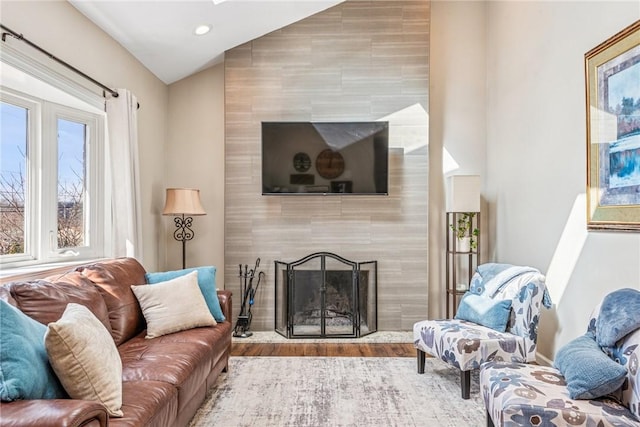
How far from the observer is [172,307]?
2.75 meters

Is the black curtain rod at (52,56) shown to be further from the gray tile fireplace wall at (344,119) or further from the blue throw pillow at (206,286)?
the blue throw pillow at (206,286)

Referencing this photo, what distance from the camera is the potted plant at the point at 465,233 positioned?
411 cm

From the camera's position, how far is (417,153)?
4430 mm

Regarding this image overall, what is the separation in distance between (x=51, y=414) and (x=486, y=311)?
269cm

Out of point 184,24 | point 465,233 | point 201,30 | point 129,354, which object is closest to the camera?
point 129,354

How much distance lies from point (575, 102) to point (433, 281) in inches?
90.5

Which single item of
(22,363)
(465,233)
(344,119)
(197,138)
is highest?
(344,119)

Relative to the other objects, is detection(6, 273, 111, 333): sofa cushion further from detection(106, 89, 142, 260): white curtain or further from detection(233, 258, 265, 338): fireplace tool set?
detection(233, 258, 265, 338): fireplace tool set

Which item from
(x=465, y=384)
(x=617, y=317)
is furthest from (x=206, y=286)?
(x=617, y=317)

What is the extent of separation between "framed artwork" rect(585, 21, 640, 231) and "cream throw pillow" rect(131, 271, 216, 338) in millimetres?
2627

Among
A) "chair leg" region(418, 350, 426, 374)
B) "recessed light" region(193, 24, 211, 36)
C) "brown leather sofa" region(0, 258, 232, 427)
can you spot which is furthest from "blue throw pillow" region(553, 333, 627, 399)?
"recessed light" region(193, 24, 211, 36)

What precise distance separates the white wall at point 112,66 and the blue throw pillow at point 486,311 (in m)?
2.81

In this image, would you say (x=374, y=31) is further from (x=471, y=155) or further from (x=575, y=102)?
(x=575, y=102)

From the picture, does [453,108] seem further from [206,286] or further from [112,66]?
[112,66]
